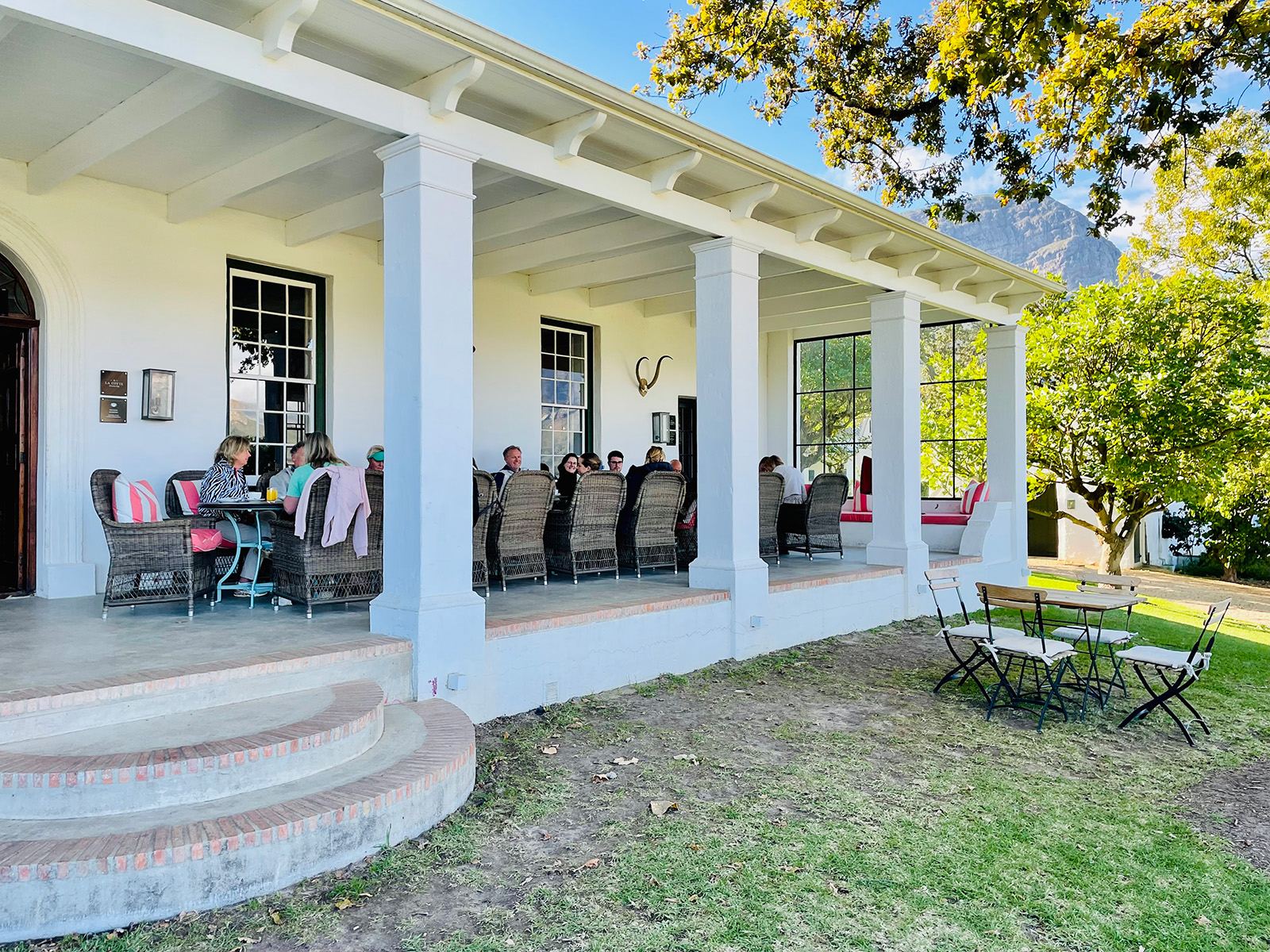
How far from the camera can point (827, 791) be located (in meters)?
3.79

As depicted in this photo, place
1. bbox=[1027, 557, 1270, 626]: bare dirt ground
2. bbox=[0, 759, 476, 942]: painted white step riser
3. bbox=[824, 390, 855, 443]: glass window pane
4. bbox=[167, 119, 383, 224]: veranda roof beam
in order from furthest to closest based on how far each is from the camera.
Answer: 1. bbox=[824, 390, 855, 443]: glass window pane
2. bbox=[1027, 557, 1270, 626]: bare dirt ground
3. bbox=[167, 119, 383, 224]: veranda roof beam
4. bbox=[0, 759, 476, 942]: painted white step riser

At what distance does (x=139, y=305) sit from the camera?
620cm

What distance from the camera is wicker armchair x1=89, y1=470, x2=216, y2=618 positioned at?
4875 mm

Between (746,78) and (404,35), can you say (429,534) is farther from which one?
(746,78)

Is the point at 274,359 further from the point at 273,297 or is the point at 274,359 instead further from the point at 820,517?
the point at 820,517

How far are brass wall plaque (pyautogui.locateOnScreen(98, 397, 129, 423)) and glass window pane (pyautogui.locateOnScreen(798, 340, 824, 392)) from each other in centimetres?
931

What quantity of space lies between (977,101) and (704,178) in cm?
248

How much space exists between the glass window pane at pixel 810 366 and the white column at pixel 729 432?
6.73 metres

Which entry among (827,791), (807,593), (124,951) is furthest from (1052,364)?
(124,951)

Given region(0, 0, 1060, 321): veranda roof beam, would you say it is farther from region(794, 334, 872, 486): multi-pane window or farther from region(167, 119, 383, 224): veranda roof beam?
region(794, 334, 872, 486): multi-pane window

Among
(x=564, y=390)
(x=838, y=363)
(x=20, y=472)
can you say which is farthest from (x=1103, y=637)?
(x=838, y=363)

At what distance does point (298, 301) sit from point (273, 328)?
1.17 ft

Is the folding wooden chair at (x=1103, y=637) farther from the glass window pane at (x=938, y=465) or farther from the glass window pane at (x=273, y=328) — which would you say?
the glass window pane at (x=938, y=465)


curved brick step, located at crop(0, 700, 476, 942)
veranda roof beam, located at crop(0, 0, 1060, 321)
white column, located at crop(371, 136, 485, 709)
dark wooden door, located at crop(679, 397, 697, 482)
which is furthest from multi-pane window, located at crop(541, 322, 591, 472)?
curved brick step, located at crop(0, 700, 476, 942)
